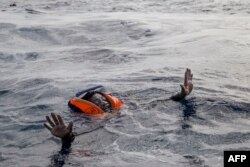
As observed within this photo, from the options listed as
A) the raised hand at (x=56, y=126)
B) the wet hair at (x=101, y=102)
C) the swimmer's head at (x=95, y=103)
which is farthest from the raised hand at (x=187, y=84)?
the raised hand at (x=56, y=126)

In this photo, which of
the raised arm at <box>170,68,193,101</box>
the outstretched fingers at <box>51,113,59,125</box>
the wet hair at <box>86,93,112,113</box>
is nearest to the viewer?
the outstretched fingers at <box>51,113,59,125</box>

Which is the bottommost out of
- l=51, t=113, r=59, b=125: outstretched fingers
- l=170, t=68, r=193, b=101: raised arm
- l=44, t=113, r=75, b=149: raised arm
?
l=44, t=113, r=75, b=149: raised arm

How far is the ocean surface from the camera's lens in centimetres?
602

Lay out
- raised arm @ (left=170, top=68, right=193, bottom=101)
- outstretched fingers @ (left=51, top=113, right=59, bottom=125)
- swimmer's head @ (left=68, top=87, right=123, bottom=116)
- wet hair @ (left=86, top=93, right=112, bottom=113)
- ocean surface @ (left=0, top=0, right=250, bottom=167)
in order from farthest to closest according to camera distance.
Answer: raised arm @ (left=170, top=68, right=193, bottom=101) → wet hair @ (left=86, top=93, right=112, bottom=113) → swimmer's head @ (left=68, top=87, right=123, bottom=116) → ocean surface @ (left=0, top=0, right=250, bottom=167) → outstretched fingers @ (left=51, top=113, right=59, bottom=125)

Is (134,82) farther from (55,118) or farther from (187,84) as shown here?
(55,118)

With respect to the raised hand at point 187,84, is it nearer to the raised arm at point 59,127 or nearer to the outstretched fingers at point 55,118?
the raised arm at point 59,127

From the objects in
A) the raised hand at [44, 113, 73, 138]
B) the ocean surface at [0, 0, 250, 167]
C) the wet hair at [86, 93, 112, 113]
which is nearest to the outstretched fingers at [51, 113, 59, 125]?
the raised hand at [44, 113, 73, 138]

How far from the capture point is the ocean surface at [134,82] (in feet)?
19.7

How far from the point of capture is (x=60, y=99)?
8.52 m

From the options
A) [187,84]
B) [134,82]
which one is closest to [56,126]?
[187,84]

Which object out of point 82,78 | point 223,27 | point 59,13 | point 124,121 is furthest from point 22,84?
point 59,13

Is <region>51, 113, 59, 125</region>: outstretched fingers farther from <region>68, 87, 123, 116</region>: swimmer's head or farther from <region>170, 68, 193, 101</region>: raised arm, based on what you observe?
<region>170, 68, 193, 101</region>: raised arm

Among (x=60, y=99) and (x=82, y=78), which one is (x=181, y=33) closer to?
(x=82, y=78)

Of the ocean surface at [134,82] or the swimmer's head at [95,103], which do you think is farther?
the swimmer's head at [95,103]
